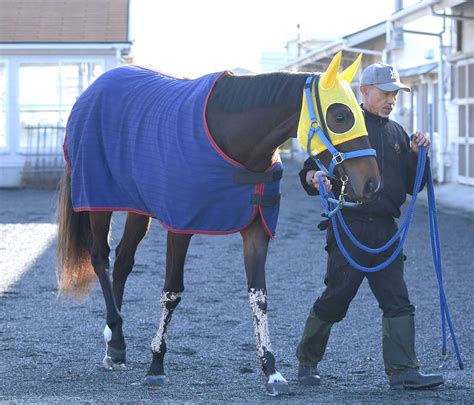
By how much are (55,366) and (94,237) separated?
97 cm

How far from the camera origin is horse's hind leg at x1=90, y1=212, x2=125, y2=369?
617 centimetres

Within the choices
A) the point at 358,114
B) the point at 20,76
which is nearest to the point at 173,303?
the point at 358,114

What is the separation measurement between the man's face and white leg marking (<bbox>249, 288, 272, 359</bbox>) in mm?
1099

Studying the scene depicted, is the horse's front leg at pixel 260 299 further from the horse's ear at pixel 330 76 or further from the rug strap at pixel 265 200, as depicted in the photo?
the horse's ear at pixel 330 76

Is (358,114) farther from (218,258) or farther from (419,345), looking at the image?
(218,258)

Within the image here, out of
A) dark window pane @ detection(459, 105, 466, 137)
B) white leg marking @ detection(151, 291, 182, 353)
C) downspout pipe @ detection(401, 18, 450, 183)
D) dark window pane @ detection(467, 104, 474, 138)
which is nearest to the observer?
white leg marking @ detection(151, 291, 182, 353)

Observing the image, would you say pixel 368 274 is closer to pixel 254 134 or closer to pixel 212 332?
pixel 254 134

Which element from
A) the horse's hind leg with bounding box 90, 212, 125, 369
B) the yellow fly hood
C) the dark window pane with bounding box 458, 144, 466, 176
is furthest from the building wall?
the yellow fly hood

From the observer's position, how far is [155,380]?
5.51 meters

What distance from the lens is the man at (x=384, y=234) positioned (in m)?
5.38

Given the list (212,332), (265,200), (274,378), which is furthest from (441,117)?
(274,378)

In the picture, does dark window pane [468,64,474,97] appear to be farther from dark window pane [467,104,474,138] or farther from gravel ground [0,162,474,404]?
gravel ground [0,162,474,404]

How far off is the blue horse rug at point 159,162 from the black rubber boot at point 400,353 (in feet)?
2.56

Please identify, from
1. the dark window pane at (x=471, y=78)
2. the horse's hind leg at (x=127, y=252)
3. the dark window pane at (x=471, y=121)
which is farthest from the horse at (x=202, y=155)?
the dark window pane at (x=471, y=121)
